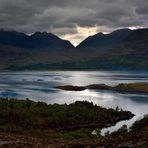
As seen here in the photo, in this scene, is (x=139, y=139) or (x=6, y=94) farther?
(x=6, y=94)

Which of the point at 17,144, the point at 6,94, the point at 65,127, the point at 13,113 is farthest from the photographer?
the point at 6,94

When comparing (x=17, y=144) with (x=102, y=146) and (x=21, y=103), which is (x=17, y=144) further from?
(x=21, y=103)

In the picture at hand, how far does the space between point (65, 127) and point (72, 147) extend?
2954 inches

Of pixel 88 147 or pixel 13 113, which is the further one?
pixel 13 113

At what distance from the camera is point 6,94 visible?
17300 cm

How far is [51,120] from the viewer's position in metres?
93.1

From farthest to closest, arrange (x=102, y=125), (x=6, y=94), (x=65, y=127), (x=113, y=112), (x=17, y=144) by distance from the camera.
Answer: (x=6, y=94) < (x=113, y=112) < (x=102, y=125) < (x=65, y=127) < (x=17, y=144)

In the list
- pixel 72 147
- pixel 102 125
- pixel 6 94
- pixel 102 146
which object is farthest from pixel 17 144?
pixel 6 94

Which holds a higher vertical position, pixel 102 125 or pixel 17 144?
pixel 17 144

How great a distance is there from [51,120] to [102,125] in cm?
1479

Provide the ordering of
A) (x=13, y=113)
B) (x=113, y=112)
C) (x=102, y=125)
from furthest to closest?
(x=113, y=112)
(x=102, y=125)
(x=13, y=113)

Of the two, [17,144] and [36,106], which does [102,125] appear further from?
[17,144]

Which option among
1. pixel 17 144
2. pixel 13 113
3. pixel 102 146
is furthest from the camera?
pixel 13 113

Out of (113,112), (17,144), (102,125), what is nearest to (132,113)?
(113,112)
